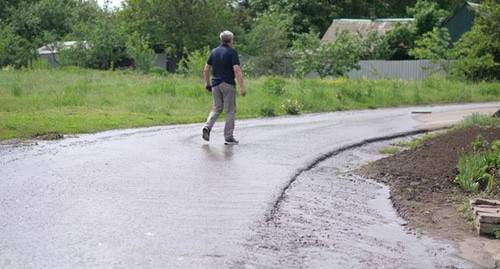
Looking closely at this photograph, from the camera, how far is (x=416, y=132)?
Result: 19.7 metres

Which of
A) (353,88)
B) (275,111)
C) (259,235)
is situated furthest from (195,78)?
(259,235)

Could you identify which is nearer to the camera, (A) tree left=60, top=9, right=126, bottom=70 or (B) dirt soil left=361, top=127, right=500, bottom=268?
(B) dirt soil left=361, top=127, right=500, bottom=268

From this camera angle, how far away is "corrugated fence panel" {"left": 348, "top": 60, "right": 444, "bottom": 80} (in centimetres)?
4594

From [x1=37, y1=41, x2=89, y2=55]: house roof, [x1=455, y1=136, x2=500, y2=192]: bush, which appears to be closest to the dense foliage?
[x1=37, y1=41, x2=89, y2=55]: house roof

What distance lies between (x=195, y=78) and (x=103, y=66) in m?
21.3

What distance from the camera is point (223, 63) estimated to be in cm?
1503

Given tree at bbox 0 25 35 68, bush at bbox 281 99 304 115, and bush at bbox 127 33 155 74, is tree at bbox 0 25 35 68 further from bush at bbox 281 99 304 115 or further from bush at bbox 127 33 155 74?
bush at bbox 281 99 304 115

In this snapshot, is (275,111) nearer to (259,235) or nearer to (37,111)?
(37,111)

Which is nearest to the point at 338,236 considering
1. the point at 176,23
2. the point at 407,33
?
the point at 407,33

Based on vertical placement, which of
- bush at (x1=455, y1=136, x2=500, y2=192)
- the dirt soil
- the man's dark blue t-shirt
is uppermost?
the man's dark blue t-shirt

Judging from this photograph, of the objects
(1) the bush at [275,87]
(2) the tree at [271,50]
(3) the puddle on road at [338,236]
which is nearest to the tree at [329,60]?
(2) the tree at [271,50]

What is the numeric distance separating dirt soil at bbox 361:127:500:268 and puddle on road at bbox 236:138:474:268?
0.25 m

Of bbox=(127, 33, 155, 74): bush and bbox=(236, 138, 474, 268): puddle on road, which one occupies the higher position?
bbox=(236, 138, 474, 268): puddle on road

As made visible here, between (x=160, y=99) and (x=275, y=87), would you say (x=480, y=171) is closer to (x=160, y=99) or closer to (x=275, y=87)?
(x=160, y=99)
